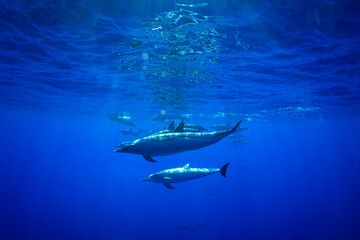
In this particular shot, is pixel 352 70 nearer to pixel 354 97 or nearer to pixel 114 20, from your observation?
pixel 354 97

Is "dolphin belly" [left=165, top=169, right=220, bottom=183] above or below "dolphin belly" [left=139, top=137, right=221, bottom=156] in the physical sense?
below

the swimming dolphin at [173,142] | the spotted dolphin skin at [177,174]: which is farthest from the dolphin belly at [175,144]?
the spotted dolphin skin at [177,174]

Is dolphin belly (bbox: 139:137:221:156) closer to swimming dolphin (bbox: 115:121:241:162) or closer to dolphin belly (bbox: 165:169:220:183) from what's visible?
swimming dolphin (bbox: 115:121:241:162)

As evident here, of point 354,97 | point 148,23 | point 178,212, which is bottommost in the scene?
point 178,212

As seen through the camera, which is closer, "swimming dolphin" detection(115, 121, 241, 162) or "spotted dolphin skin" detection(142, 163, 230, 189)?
"swimming dolphin" detection(115, 121, 241, 162)

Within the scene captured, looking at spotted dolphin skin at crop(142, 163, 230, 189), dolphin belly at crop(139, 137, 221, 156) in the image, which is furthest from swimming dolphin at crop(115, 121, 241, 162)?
spotted dolphin skin at crop(142, 163, 230, 189)

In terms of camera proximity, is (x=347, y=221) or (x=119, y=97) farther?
(x=347, y=221)

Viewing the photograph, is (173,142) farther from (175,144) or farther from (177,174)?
(177,174)

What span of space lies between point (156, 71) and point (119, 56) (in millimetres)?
3224

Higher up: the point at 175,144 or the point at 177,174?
the point at 175,144

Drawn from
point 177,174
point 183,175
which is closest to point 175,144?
point 177,174

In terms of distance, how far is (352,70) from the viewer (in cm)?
1482

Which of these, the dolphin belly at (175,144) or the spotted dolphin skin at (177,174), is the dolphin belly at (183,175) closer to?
the spotted dolphin skin at (177,174)

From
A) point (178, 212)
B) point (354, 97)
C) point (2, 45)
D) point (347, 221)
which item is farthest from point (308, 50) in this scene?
point (178, 212)
